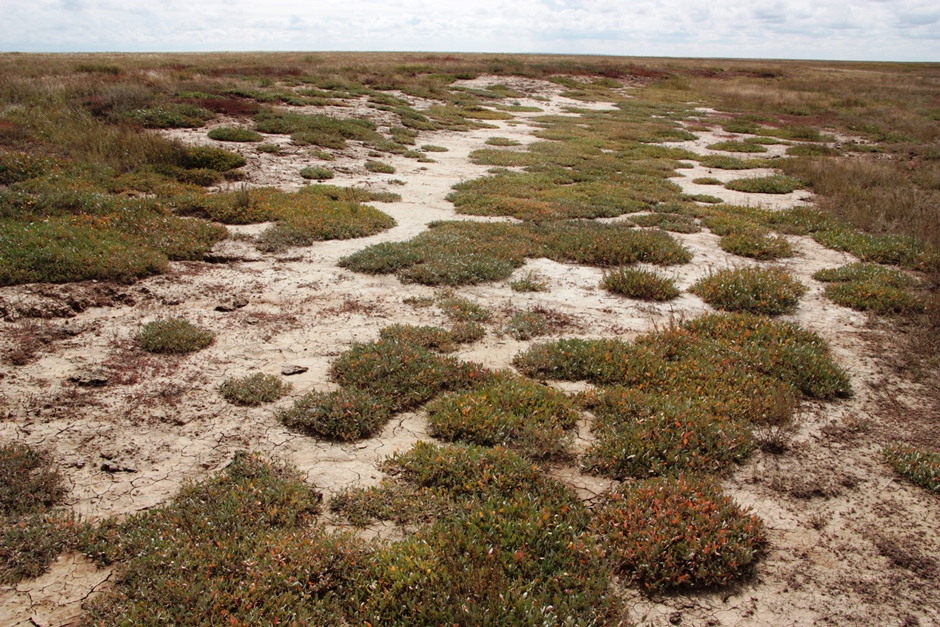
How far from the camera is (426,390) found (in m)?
6.40

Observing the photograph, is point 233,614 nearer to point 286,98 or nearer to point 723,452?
point 723,452

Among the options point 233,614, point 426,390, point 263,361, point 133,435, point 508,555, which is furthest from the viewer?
point 263,361

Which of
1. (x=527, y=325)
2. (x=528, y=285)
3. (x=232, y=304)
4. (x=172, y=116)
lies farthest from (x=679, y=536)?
(x=172, y=116)

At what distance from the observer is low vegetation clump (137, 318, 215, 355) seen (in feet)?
23.1

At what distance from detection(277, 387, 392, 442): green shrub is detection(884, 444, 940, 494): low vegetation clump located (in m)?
5.20

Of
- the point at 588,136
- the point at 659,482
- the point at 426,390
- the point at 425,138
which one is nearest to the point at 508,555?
the point at 659,482

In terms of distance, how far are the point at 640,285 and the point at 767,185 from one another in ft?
38.3

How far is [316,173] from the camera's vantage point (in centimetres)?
1641

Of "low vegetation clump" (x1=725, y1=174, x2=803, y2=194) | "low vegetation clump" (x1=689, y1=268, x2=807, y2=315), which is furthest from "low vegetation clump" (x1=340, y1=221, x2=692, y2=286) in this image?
"low vegetation clump" (x1=725, y1=174, x2=803, y2=194)

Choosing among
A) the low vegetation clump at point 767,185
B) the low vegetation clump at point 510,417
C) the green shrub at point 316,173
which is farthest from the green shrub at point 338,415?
the low vegetation clump at point 767,185

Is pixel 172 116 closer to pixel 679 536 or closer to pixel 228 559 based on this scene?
pixel 228 559

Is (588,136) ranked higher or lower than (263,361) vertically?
higher

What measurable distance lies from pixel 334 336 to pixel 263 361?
1056mm

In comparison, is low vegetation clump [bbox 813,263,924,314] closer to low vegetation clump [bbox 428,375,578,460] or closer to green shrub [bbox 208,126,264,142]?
low vegetation clump [bbox 428,375,578,460]
